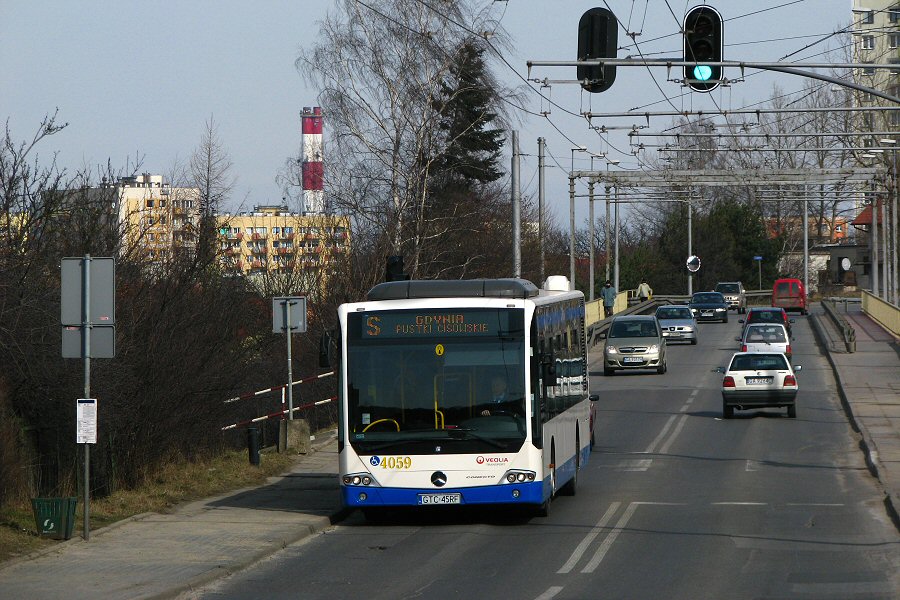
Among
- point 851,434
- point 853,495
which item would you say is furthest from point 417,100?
point 853,495

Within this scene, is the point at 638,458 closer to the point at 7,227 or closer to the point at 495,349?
the point at 495,349

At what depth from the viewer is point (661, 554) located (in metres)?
13.3

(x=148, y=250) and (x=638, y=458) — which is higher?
(x=148, y=250)

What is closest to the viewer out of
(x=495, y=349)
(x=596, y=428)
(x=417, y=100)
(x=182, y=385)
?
(x=495, y=349)

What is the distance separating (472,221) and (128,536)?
32513mm

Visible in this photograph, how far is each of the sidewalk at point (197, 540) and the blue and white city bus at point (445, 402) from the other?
49.2 inches

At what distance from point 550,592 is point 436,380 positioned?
4.65 meters

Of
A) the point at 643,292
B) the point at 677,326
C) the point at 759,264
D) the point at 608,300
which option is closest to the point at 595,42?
the point at 677,326

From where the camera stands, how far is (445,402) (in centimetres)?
1544

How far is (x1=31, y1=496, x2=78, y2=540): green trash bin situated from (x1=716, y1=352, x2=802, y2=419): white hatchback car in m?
20.6

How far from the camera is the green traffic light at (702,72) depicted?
18344mm

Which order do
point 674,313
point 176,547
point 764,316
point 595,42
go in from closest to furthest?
point 176,547 → point 595,42 → point 764,316 → point 674,313

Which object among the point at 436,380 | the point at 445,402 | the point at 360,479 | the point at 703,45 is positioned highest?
the point at 703,45

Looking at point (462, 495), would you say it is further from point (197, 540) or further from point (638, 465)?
point (638, 465)
